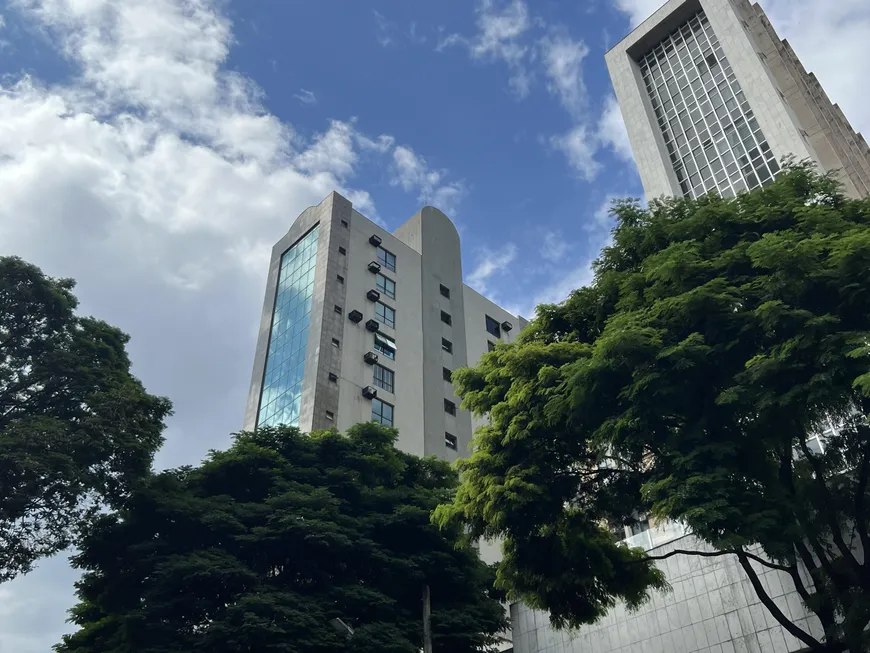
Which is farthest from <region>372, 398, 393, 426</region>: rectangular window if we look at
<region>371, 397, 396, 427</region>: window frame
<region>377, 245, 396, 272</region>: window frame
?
<region>377, 245, 396, 272</region>: window frame

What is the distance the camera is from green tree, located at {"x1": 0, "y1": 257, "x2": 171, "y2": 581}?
15.9 metres

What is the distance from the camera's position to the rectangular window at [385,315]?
41438mm

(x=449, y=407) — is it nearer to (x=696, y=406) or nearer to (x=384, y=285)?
(x=384, y=285)

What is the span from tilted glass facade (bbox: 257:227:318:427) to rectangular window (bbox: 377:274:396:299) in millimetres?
4162

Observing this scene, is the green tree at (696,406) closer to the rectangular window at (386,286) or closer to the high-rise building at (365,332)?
the high-rise building at (365,332)

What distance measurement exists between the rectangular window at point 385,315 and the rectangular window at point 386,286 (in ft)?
3.42

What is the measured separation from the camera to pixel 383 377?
3931 centimetres

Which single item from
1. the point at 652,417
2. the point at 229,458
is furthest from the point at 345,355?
the point at 652,417

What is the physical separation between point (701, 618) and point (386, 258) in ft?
101

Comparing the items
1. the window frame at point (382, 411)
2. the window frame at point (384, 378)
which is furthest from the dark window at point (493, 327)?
the window frame at point (382, 411)

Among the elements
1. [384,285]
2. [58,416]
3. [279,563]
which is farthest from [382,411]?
[58,416]

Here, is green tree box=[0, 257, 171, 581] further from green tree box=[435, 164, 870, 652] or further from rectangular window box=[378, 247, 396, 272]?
rectangular window box=[378, 247, 396, 272]

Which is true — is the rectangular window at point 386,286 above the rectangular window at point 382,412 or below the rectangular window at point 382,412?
above

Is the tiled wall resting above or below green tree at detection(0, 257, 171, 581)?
below
